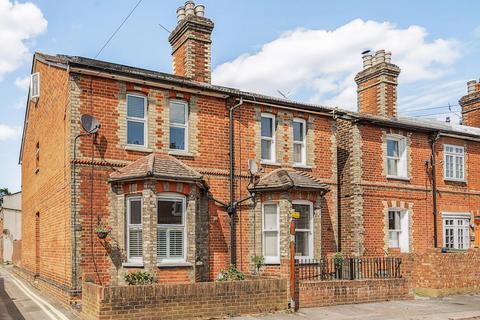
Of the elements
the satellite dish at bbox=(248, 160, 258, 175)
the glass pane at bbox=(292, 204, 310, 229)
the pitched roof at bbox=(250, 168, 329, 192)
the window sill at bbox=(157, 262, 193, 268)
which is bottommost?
the window sill at bbox=(157, 262, 193, 268)

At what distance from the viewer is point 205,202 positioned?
52.4ft

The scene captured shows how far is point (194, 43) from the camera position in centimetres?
1845

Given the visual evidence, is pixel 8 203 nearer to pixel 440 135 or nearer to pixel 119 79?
pixel 119 79

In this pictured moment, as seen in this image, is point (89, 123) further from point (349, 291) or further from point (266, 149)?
point (349, 291)

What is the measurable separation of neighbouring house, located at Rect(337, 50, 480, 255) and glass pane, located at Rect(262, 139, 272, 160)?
3496mm

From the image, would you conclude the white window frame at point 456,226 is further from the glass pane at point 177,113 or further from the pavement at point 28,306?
the pavement at point 28,306

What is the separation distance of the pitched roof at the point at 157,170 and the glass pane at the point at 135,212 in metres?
0.83

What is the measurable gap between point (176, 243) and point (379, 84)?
13.2m

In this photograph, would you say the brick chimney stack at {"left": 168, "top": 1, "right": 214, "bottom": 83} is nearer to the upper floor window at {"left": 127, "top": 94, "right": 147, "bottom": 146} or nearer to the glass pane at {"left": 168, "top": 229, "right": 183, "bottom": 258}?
the upper floor window at {"left": 127, "top": 94, "right": 147, "bottom": 146}

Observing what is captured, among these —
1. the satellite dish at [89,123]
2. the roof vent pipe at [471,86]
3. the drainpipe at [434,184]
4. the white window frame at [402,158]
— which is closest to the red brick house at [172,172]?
the satellite dish at [89,123]

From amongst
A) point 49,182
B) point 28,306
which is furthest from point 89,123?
point 28,306

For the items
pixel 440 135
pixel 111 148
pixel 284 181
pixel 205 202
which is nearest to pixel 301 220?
pixel 284 181

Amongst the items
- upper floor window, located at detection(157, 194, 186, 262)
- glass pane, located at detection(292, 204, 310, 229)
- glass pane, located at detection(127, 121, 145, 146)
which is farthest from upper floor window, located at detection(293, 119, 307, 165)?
glass pane, located at detection(127, 121, 145, 146)

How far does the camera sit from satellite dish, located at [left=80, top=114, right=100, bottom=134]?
14000mm
